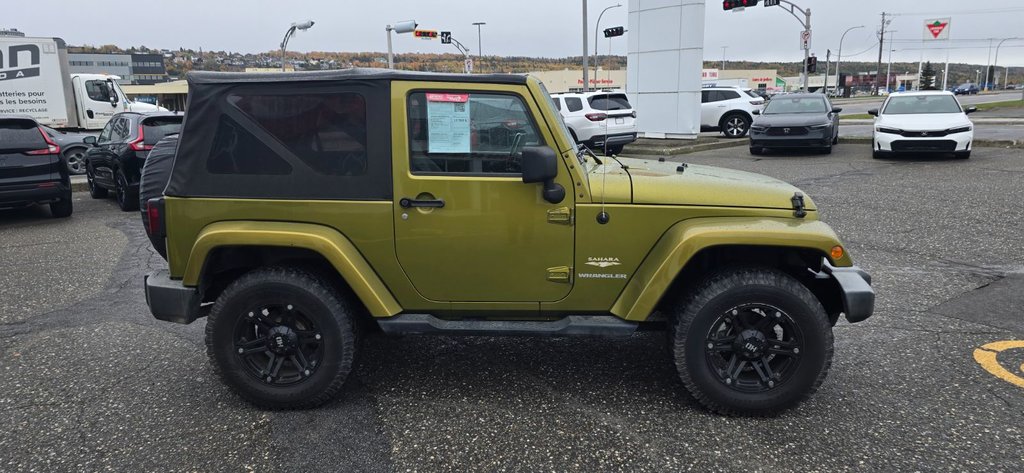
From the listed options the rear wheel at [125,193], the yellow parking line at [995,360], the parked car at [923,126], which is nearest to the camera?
the yellow parking line at [995,360]

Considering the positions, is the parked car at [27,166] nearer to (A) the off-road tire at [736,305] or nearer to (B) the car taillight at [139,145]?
(B) the car taillight at [139,145]

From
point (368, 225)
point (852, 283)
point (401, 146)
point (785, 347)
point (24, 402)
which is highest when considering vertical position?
point (401, 146)

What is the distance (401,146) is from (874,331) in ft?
11.5

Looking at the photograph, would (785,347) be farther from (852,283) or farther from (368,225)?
(368,225)

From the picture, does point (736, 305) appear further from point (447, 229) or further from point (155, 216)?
point (155, 216)

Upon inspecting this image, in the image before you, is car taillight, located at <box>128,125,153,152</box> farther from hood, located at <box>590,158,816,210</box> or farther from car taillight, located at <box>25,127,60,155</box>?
hood, located at <box>590,158,816,210</box>

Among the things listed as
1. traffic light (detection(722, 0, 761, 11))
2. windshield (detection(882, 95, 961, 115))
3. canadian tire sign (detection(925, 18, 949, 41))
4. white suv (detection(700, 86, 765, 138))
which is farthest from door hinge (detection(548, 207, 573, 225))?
canadian tire sign (detection(925, 18, 949, 41))

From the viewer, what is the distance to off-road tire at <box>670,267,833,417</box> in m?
3.21

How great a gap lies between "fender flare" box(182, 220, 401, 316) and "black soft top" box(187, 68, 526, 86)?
2.41 ft

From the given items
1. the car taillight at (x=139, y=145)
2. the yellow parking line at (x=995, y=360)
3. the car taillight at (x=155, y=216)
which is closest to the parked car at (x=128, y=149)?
the car taillight at (x=139, y=145)

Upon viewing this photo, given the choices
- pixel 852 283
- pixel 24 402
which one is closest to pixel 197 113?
pixel 24 402

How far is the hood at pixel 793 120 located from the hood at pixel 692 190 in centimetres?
1317

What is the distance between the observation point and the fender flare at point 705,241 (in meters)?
3.17

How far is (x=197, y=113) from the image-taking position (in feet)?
11.0
